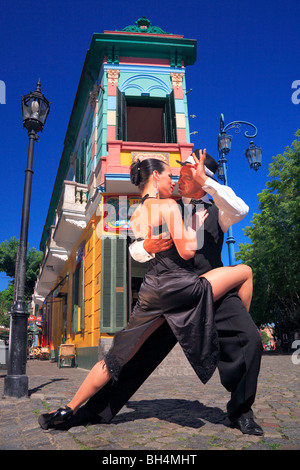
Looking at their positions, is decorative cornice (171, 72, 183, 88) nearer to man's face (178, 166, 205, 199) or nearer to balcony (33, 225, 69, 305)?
balcony (33, 225, 69, 305)

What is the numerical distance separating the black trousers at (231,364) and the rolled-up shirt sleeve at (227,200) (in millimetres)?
565

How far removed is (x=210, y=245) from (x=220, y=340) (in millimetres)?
653

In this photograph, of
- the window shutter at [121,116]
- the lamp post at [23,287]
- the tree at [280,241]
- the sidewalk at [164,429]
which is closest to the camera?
the sidewalk at [164,429]

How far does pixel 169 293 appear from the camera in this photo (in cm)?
237

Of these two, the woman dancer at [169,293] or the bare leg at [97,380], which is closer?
the woman dancer at [169,293]

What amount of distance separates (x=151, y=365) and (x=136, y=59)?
10799mm

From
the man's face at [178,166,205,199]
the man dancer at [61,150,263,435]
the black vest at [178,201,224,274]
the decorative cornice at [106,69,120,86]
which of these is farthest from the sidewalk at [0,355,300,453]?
the decorative cornice at [106,69,120,86]

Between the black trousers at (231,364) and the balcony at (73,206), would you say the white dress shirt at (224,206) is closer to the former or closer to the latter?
the black trousers at (231,364)

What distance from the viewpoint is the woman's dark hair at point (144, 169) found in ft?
8.74

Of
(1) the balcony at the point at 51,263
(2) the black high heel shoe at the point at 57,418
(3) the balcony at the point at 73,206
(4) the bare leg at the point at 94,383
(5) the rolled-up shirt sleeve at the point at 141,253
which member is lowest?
(2) the black high heel shoe at the point at 57,418

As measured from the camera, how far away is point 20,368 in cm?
511

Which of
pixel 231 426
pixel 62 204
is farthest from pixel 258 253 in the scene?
pixel 231 426

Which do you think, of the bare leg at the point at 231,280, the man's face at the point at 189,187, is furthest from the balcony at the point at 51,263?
the bare leg at the point at 231,280
